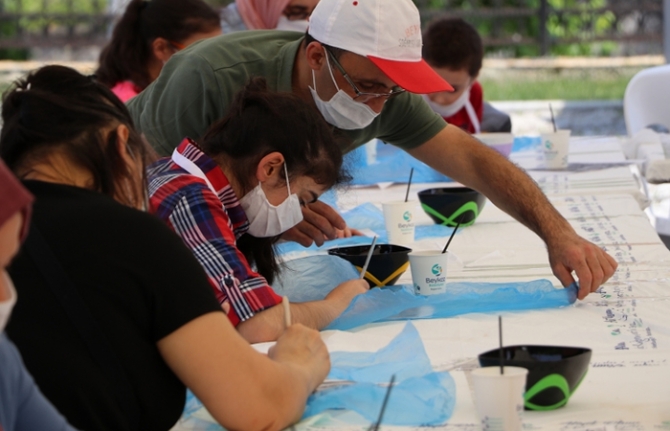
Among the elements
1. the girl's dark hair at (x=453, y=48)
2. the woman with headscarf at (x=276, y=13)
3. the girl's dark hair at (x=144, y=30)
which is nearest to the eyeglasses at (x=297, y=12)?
the woman with headscarf at (x=276, y=13)

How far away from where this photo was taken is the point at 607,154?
393 cm

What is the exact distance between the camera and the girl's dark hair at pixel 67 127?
1.30m

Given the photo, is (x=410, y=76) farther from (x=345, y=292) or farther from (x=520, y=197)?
(x=345, y=292)

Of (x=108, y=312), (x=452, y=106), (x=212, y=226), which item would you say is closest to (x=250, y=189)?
(x=212, y=226)

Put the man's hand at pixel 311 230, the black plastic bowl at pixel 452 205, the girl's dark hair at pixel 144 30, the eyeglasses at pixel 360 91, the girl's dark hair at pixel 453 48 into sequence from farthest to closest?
the girl's dark hair at pixel 453 48 < the girl's dark hair at pixel 144 30 < the black plastic bowl at pixel 452 205 < the man's hand at pixel 311 230 < the eyeglasses at pixel 360 91

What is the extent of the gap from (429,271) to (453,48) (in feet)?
6.85

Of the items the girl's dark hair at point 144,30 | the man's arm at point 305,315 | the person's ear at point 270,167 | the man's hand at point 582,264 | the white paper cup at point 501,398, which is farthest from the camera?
the girl's dark hair at point 144,30

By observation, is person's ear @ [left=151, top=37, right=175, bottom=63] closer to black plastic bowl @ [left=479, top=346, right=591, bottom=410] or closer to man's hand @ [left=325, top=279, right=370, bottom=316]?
man's hand @ [left=325, top=279, right=370, bottom=316]

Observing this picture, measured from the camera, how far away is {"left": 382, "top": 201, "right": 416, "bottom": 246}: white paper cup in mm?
2494

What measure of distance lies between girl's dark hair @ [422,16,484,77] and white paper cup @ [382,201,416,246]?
1.55 meters

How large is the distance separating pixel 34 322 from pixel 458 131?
164cm

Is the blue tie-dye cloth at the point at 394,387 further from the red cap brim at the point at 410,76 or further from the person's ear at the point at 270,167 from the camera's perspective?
the red cap brim at the point at 410,76

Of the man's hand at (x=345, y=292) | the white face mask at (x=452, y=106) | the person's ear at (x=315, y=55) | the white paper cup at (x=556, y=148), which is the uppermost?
the person's ear at (x=315, y=55)

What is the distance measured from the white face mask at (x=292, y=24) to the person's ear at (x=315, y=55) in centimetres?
128
